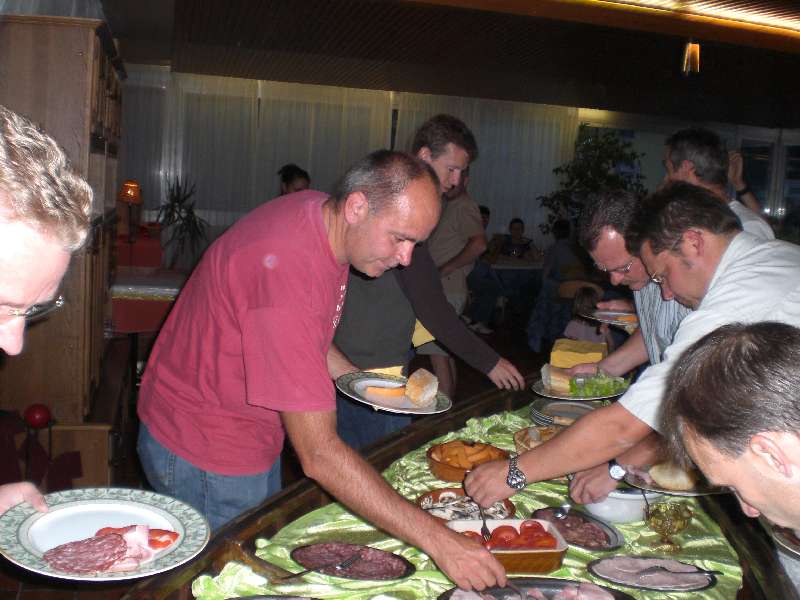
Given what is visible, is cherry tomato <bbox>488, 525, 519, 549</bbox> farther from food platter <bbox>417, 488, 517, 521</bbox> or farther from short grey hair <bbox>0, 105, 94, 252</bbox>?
short grey hair <bbox>0, 105, 94, 252</bbox>

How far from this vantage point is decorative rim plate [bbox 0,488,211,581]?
1274 mm

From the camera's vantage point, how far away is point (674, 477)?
190cm

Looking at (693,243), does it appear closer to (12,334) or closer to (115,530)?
(115,530)

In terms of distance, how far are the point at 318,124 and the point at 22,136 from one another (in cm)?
1214

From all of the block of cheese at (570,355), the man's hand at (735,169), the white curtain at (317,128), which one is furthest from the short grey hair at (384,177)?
the white curtain at (317,128)

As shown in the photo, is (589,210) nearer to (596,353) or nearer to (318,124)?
(596,353)

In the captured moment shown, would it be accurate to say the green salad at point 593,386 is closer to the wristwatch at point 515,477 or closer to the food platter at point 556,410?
the food platter at point 556,410

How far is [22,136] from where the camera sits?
88 cm

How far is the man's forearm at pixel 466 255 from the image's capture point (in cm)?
545

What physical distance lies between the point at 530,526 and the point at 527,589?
0.22 meters

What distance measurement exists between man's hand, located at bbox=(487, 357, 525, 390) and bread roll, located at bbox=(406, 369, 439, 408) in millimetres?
567

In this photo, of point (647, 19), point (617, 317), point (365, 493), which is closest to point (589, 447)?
point (365, 493)

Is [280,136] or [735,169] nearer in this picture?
[735,169]

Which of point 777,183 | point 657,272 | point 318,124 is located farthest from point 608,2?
point 777,183
